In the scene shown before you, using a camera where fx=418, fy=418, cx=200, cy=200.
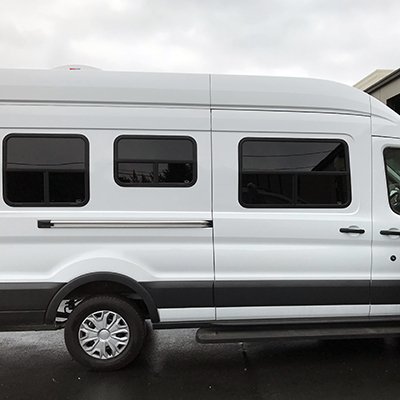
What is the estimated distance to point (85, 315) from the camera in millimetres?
3701

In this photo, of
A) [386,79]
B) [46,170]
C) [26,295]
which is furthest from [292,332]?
[386,79]

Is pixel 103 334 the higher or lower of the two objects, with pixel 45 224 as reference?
lower

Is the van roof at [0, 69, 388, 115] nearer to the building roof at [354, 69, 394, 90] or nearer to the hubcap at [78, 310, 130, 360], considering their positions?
the hubcap at [78, 310, 130, 360]

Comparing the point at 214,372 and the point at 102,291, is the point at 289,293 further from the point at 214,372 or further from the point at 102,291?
the point at 102,291

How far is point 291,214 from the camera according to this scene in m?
3.81

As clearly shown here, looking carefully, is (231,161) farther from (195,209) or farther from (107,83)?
(107,83)

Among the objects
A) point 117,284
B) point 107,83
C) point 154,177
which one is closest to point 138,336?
point 117,284

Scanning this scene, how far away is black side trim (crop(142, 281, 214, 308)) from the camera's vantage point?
3719 mm

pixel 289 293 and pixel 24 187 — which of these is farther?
pixel 289 293

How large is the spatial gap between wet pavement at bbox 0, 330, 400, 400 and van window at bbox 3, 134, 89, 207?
153cm

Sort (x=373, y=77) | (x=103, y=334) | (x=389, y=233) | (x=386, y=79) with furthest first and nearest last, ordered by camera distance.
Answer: (x=373, y=77)
(x=386, y=79)
(x=389, y=233)
(x=103, y=334)

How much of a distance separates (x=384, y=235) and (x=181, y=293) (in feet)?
6.40

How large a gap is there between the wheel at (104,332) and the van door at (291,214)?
807 millimetres

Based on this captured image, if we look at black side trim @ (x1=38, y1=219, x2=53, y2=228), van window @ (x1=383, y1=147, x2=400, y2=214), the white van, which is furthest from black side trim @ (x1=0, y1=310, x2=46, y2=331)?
van window @ (x1=383, y1=147, x2=400, y2=214)
